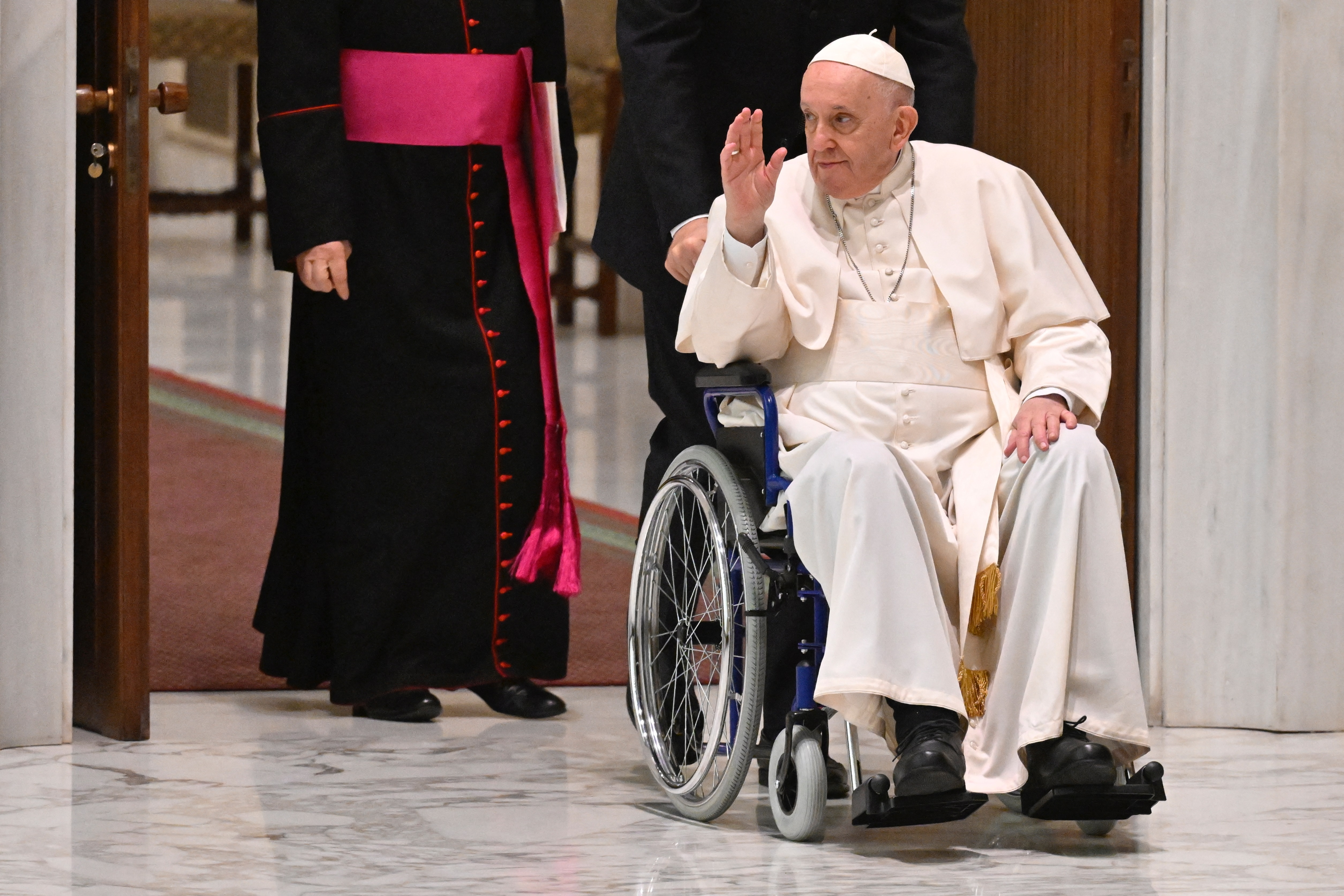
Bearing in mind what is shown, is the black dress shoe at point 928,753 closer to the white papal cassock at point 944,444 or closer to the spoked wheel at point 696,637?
the white papal cassock at point 944,444

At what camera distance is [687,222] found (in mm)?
3135

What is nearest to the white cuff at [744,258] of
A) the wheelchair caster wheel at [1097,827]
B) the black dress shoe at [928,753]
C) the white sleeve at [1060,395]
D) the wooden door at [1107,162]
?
the white sleeve at [1060,395]

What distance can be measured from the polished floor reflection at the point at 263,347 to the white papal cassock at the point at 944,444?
3.00 meters

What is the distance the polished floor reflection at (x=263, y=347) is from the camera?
6840 mm

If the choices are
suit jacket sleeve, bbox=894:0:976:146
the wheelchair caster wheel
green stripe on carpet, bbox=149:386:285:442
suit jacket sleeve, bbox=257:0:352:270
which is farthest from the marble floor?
green stripe on carpet, bbox=149:386:285:442

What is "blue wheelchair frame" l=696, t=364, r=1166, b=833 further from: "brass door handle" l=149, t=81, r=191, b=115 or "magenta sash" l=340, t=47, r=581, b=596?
"brass door handle" l=149, t=81, r=191, b=115

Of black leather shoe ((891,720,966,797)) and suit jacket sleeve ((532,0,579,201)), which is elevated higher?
A: suit jacket sleeve ((532,0,579,201))

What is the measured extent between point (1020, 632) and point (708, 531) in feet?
1.58

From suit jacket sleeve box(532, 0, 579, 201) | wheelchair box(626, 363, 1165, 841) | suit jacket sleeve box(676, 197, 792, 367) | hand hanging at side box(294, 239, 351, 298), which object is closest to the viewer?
wheelchair box(626, 363, 1165, 841)

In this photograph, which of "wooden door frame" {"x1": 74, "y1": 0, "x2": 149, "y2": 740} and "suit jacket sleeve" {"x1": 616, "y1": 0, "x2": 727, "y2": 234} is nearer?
"suit jacket sleeve" {"x1": 616, "y1": 0, "x2": 727, "y2": 234}

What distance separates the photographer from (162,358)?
823 cm

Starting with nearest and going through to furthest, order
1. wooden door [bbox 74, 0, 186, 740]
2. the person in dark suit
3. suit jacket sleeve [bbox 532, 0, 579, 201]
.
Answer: the person in dark suit, wooden door [bbox 74, 0, 186, 740], suit jacket sleeve [bbox 532, 0, 579, 201]

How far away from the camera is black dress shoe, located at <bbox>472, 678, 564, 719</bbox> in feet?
12.7

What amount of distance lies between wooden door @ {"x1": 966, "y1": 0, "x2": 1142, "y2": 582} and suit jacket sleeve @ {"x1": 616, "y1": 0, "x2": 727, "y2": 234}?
3.05 ft
